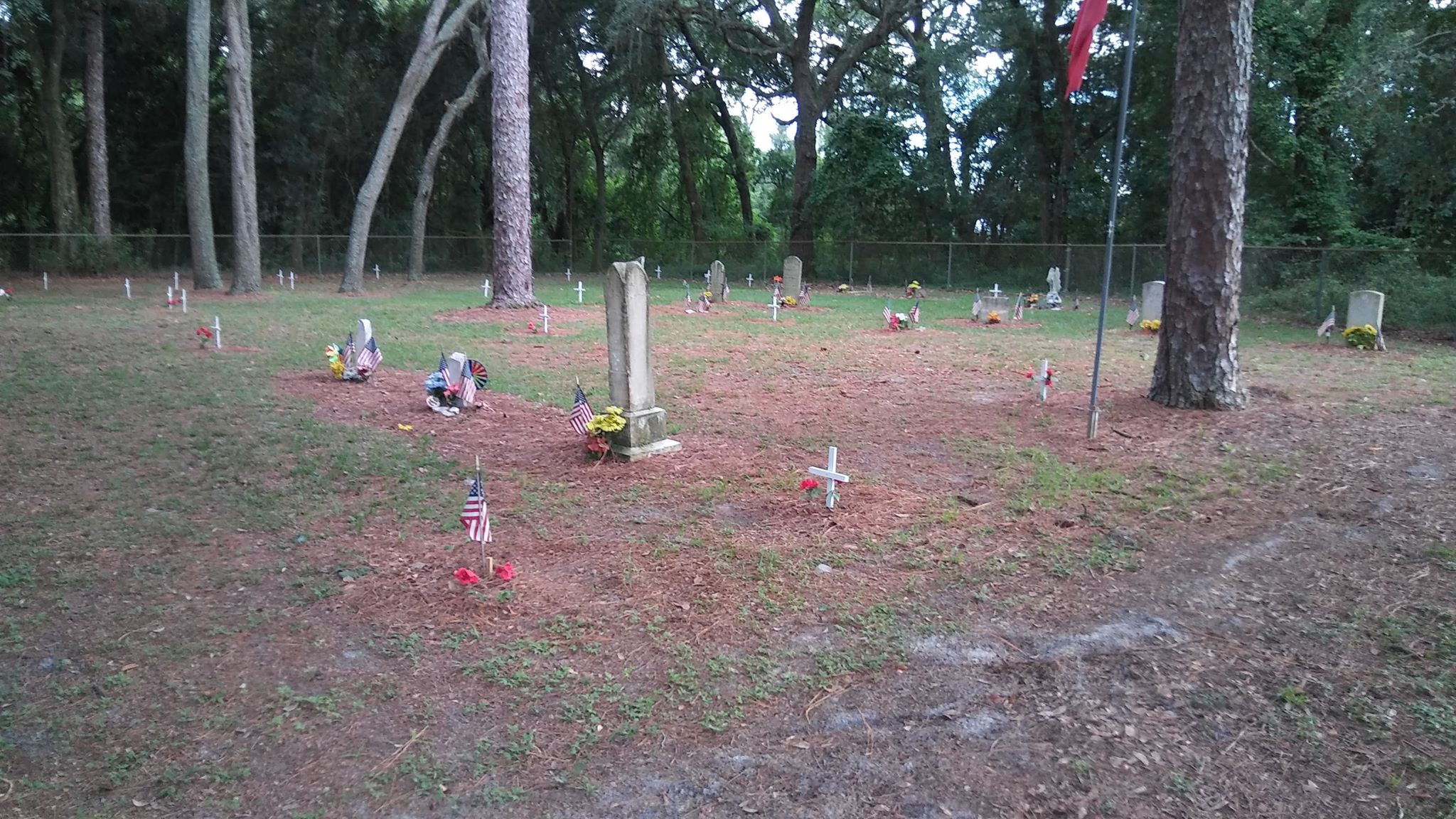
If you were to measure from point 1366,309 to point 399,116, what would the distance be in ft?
73.1

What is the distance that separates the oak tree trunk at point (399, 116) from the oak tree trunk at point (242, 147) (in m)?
2.48

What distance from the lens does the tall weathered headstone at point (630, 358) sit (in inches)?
290

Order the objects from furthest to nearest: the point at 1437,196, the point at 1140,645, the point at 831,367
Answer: the point at 1437,196 → the point at 831,367 → the point at 1140,645

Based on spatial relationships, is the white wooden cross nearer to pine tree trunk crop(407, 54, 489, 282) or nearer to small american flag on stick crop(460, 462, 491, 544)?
small american flag on stick crop(460, 462, 491, 544)

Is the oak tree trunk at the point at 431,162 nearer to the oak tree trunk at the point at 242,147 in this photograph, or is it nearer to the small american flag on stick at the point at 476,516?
the oak tree trunk at the point at 242,147

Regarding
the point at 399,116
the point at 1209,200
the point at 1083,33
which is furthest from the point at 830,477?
the point at 399,116

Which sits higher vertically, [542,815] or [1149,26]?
[1149,26]

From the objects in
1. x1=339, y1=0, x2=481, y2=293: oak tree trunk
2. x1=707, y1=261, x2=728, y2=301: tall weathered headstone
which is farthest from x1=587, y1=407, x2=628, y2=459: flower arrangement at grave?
x1=339, y1=0, x2=481, y2=293: oak tree trunk

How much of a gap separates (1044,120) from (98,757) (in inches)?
1412

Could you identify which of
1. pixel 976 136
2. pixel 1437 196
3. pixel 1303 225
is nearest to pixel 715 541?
pixel 1437 196

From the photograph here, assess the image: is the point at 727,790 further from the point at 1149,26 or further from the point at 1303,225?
the point at 1149,26

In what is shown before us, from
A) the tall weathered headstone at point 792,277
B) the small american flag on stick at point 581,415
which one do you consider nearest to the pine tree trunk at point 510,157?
the tall weathered headstone at point 792,277

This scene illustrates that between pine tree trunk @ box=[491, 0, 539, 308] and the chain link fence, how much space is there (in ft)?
48.0

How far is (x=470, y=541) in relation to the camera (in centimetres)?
569
